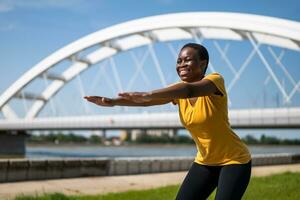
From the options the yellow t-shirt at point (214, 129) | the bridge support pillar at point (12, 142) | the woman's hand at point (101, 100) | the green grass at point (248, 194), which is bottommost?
the bridge support pillar at point (12, 142)

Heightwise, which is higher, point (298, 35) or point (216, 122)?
point (298, 35)

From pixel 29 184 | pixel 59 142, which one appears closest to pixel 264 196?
pixel 29 184

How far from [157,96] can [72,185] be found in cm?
642

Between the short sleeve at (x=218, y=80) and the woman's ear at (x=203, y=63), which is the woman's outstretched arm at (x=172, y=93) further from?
the woman's ear at (x=203, y=63)

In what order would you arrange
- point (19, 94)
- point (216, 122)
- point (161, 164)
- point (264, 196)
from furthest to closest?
point (19, 94), point (161, 164), point (264, 196), point (216, 122)

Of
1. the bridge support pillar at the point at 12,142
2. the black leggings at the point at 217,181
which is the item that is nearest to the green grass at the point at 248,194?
the black leggings at the point at 217,181

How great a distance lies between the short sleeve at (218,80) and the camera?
2861 mm

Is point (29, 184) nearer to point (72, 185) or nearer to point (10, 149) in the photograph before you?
point (72, 185)

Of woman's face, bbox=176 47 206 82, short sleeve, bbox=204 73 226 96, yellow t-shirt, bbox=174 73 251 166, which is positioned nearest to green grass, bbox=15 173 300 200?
yellow t-shirt, bbox=174 73 251 166

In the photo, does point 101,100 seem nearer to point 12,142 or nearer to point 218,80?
point 218,80

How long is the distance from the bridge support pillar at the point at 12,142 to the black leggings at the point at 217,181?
5385 centimetres

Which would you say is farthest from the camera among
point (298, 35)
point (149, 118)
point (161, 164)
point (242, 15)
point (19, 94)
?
point (19, 94)

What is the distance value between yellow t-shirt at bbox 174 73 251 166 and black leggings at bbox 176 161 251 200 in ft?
0.17

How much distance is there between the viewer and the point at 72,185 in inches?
339
